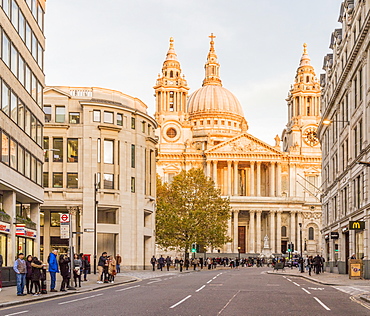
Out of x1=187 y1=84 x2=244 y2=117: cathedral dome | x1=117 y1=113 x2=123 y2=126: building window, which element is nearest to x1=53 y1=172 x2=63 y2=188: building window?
x1=117 y1=113 x2=123 y2=126: building window

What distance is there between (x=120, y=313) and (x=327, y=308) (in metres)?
6.84

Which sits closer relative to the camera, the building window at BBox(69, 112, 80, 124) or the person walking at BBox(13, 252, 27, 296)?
the person walking at BBox(13, 252, 27, 296)

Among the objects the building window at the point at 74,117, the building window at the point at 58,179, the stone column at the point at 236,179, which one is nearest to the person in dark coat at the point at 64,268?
the building window at the point at 58,179

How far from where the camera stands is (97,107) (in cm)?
6700

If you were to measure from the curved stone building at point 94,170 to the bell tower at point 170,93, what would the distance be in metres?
72.2

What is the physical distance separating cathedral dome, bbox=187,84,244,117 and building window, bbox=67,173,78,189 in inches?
3809

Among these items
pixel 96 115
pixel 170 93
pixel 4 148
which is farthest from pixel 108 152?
pixel 170 93

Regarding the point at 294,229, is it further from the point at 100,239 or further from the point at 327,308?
the point at 327,308

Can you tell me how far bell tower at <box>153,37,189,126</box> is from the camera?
143 metres

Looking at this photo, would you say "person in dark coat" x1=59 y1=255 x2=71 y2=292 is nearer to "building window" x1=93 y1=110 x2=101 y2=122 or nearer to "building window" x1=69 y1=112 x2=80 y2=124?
"building window" x1=69 y1=112 x2=80 y2=124

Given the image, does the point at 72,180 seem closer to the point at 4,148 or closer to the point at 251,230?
the point at 4,148

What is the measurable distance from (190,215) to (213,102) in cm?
7984

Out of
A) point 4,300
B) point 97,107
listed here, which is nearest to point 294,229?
point 97,107

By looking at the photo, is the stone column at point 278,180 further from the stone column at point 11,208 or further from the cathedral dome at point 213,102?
the stone column at point 11,208
